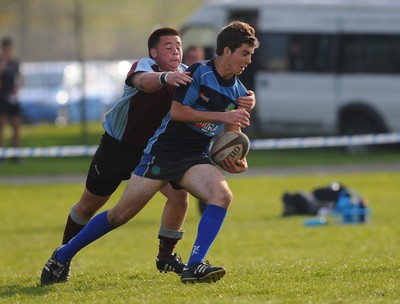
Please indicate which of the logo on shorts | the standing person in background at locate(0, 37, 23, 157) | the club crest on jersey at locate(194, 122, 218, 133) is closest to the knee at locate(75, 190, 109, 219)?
the logo on shorts

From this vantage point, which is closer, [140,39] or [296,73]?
[296,73]

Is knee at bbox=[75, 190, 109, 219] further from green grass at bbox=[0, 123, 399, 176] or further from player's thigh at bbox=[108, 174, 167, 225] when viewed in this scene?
green grass at bbox=[0, 123, 399, 176]

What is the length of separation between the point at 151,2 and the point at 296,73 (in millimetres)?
28520

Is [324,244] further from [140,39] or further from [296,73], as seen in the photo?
[140,39]

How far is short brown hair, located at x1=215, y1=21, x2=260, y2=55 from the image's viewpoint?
298 inches

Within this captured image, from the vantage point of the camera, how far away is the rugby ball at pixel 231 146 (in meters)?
7.71

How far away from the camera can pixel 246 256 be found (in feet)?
38.8

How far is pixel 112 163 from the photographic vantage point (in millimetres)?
8289

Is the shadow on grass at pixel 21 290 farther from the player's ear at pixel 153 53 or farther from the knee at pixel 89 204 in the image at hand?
the player's ear at pixel 153 53

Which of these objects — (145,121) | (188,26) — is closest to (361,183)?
(188,26)

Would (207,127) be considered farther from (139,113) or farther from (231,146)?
(139,113)

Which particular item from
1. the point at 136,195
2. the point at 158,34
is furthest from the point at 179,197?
the point at 158,34

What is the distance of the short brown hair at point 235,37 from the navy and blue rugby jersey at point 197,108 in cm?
16

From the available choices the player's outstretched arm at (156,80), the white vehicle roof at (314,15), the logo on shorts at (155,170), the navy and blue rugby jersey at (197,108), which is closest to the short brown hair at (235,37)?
the navy and blue rugby jersey at (197,108)
